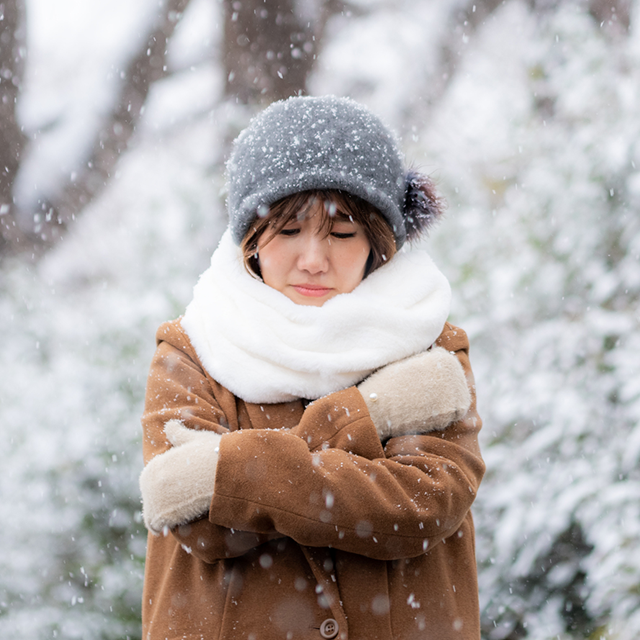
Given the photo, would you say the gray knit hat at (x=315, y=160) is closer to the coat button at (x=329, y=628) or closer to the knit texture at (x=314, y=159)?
the knit texture at (x=314, y=159)

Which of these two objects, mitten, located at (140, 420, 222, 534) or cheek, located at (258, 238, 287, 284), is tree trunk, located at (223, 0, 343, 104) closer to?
cheek, located at (258, 238, 287, 284)

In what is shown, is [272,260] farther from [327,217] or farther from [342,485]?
[342,485]

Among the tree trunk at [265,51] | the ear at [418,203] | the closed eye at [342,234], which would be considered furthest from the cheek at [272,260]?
the tree trunk at [265,51]

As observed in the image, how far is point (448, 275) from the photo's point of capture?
3.18 m

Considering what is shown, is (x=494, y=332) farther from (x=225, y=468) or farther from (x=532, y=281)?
(x=225, y=468)

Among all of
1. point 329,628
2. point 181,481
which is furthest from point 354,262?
point 329,628

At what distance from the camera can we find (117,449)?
2.80 meters

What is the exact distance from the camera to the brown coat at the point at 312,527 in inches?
47.5

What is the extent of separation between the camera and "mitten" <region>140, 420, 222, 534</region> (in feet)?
4.01

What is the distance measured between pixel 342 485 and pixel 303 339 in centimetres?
37

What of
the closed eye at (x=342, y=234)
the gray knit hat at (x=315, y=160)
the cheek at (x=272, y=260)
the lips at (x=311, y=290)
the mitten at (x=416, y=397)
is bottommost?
the mitten at (x=416, y=397)

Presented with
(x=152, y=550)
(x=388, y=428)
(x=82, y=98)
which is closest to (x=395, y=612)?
(x=388, y=428)

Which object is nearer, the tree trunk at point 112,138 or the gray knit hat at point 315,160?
the gray knit hat at point 315,160

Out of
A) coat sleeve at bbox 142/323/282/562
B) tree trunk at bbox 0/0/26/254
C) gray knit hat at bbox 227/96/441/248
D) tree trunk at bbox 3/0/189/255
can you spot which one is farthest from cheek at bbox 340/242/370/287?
tree trunk at bbox 0/0/26/254
